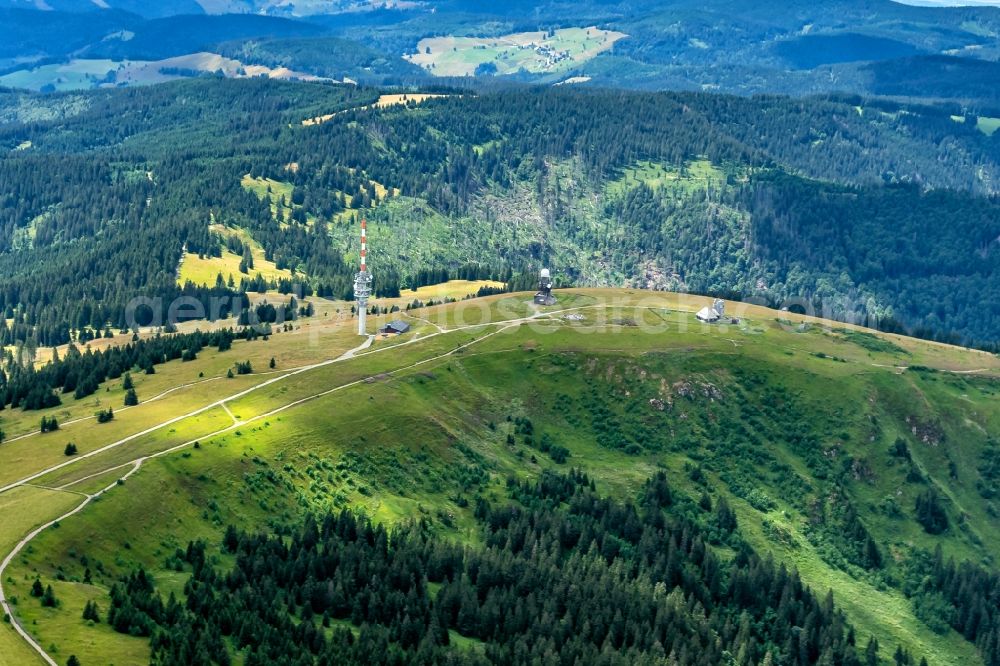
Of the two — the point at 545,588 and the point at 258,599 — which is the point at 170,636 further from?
the point at 545,588

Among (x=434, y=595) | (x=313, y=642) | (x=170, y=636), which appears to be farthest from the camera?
(x=434, y=595)

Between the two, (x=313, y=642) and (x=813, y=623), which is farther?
(x=813, y=623)

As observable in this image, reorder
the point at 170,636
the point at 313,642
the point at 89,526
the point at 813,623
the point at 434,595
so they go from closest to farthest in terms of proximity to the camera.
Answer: the point at 170,636, the point at 313,642, the point at 89,526, the point at 434,595, the point at 813,623

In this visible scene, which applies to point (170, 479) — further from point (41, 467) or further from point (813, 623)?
point (813, 623)

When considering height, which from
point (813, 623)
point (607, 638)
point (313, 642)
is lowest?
point (813, 623)

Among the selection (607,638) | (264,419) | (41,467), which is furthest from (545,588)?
(41,467)

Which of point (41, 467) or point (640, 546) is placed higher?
point (41, 467)
